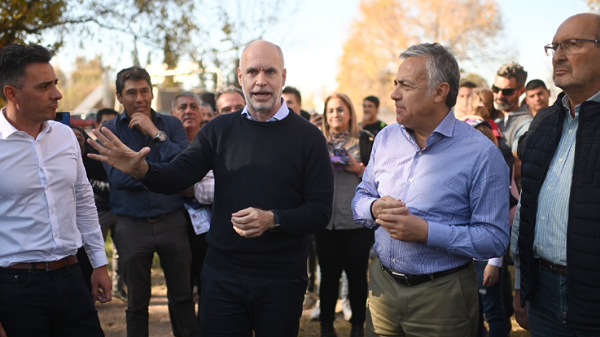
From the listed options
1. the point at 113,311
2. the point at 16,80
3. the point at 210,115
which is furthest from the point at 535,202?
the point at 113,311

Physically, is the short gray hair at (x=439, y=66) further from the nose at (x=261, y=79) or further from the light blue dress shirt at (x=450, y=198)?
the nose at (x=261, y=79)

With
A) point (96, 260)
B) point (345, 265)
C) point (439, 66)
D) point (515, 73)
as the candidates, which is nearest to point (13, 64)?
point (96, 260)

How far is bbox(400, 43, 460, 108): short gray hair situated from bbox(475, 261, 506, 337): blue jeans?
2.17 meters

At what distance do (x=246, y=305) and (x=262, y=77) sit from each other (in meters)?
1.34

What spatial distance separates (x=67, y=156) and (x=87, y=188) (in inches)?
11.3

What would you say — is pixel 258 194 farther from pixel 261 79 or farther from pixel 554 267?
pixel 554 267

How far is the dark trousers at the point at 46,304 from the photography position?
9.04 ft

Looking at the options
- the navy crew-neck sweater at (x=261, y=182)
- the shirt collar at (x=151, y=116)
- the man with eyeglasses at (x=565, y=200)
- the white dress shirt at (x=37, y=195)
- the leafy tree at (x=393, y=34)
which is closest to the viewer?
the man with eyeglasses at (x=565, y=200)

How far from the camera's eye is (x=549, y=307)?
2668 mm

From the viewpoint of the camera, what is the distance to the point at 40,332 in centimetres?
285

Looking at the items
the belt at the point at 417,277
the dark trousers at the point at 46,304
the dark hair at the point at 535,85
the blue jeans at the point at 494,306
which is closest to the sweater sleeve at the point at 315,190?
the belt at the point at 417,277

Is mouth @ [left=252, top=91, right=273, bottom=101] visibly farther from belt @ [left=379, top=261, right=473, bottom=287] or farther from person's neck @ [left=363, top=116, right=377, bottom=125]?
person's neck @ [left=363, top=116, right=377, bottom=125]

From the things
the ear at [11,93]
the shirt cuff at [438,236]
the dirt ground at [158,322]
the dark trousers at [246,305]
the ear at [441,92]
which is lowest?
the dirt ground at [158,322]

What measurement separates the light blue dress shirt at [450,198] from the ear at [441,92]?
0.10 metres
